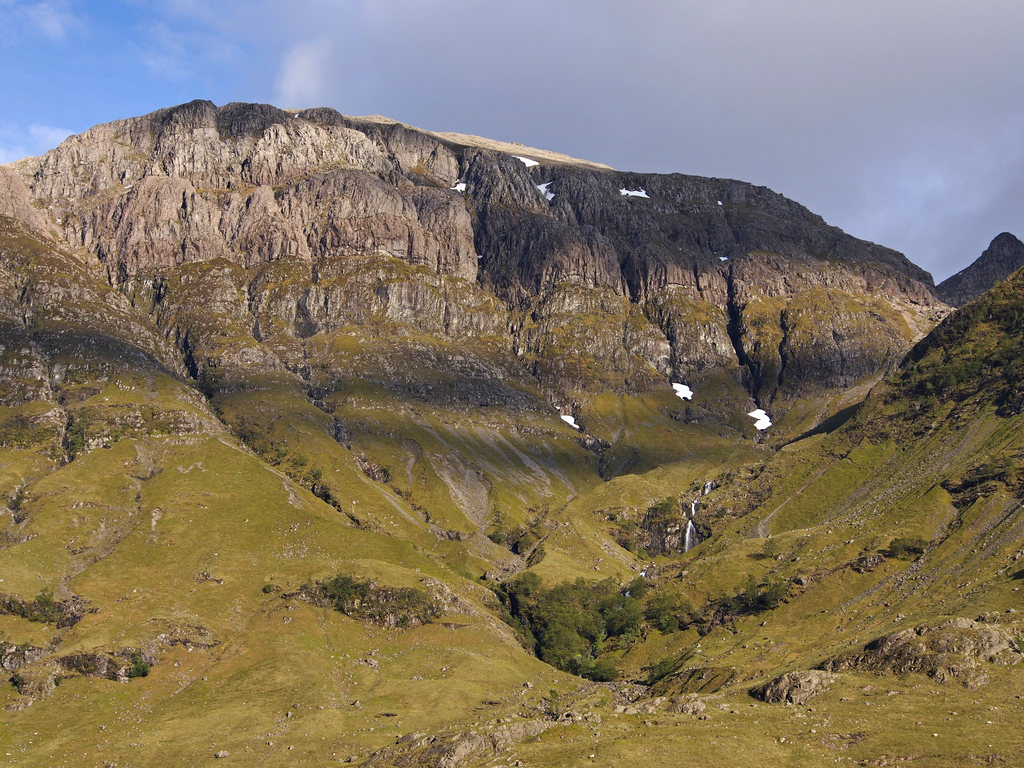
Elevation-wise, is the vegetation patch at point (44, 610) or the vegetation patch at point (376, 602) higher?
the vegetation patch at point (44, 610)

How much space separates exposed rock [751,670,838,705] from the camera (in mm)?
94938

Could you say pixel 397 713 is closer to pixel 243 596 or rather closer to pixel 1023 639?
pixel 243 596

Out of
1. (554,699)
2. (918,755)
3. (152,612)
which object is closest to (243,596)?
(152,612)

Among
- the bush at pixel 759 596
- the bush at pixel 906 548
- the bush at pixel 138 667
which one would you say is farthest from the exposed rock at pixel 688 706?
the bush at pixel 138 667

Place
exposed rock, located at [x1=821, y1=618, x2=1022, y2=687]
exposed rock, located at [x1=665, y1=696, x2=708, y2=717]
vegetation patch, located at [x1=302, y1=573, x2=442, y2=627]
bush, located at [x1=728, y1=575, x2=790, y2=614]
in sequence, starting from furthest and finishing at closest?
vegetation patch, located at [x1=302, y1=573, x2=442, y2=627] → bush, located at [x1=728, y1=575, x2=790, y2=614] → exposed rock, located at [x1=665, y1=696, x2=708, y2=717] → exposed rock, located at [x1=821, y1=618, x2=1022, y2=687]

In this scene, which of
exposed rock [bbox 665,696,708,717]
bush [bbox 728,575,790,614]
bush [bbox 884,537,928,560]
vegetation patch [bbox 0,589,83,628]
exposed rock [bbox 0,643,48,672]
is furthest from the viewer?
vegetation patch [bbox 0,589,83,628]

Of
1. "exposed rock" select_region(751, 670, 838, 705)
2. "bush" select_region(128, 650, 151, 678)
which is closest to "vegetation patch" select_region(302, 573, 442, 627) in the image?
"bush" select_region(128, 650, 151, 678)

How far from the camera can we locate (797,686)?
3804 inches

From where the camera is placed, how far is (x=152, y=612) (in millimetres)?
180125

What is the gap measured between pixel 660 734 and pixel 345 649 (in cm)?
11028

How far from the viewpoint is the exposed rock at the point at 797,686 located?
94.9 m

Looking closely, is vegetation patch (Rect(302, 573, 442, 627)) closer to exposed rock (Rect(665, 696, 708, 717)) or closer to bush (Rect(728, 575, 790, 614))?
bush (Rect(728, 575, 790, 614))

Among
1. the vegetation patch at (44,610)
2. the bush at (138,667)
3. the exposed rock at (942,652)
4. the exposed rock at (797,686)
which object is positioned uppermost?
the vegetation patch at (44,610)

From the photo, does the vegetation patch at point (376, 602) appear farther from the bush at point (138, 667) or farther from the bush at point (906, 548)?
the bush at point (906, 548)
